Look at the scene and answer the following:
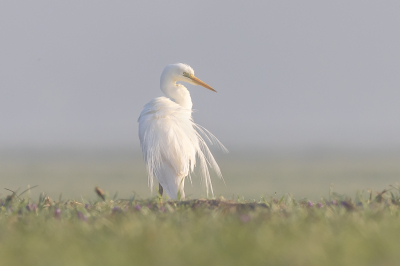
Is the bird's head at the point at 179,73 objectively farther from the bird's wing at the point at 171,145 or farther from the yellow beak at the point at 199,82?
the bird's wing at the point at 171,145

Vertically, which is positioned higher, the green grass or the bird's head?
the bird's head

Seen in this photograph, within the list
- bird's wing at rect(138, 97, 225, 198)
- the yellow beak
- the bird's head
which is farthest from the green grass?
the yellow beak

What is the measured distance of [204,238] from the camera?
2.44 meters

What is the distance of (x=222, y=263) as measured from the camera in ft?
6.41

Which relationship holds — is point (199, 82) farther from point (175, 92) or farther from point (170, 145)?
point (170, 145)

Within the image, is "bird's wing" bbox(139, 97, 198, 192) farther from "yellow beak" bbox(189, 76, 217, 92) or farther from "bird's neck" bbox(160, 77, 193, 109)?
"yellow beak" bbox(189, 76, 217, 92)

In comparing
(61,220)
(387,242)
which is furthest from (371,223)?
(61,220)

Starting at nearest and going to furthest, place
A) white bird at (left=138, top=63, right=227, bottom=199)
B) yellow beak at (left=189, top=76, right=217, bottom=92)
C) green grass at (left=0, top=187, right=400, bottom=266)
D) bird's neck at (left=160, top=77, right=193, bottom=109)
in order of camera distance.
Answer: green grass at (left=0, top=187, right=400, bottom=266), white bird at (left=138, top=63, right=227, bottom=199), bird's neck at (left=160, top=77, right=193, bottom=109), yellow beak at (left=189, top=76, right=217, bottom=92)

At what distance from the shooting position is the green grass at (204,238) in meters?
2.03

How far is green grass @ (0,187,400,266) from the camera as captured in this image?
203 centimetres

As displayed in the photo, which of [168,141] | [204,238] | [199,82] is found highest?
[199,82]

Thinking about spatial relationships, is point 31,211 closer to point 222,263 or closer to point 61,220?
point 61,220

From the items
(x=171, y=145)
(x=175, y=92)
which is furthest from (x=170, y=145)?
(x=175, y=92)

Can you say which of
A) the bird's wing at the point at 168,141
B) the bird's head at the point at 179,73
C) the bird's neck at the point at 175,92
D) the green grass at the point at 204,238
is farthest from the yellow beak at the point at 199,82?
the green grass at the point at 204,238
